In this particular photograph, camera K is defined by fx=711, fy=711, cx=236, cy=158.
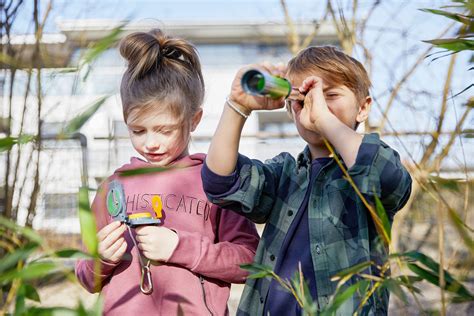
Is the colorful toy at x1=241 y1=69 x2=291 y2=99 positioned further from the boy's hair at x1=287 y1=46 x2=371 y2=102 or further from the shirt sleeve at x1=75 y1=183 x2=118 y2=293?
the shirt sleeve at x1=75 y1=183 x2=118 y2=293

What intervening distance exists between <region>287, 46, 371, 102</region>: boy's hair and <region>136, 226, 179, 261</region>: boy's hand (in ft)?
1.61

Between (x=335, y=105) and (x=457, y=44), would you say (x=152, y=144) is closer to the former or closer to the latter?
(x=335, y=105)

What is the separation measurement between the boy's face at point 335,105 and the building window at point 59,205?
261cm

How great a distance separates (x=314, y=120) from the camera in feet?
4.99

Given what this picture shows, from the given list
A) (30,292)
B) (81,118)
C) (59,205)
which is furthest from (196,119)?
(59,205)

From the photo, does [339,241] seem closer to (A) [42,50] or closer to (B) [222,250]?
(B) [222,250]

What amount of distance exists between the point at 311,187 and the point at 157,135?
1.40 ft

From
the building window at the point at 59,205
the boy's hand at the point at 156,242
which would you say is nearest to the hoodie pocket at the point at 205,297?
the boy's hand at the point at 156,242

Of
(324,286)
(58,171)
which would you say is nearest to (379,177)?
(324,286)

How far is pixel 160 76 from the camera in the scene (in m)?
1.93

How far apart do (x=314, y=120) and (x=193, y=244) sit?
0.46 meters

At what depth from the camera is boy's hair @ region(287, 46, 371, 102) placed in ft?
5.42

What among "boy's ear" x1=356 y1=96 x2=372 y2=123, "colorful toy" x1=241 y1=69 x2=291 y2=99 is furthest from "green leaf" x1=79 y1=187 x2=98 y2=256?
"boy's ear" x1=356 y1=96 x2=372 y2=123

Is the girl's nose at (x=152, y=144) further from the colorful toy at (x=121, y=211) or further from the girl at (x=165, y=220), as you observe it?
the colorful toy at (x=121, y=211)
